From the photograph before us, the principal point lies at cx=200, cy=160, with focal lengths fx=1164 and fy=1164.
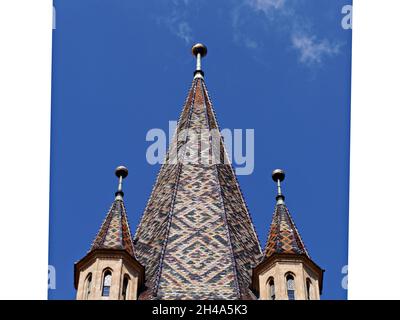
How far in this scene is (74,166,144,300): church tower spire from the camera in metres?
17.8

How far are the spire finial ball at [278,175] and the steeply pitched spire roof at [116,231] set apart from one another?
2894 mm

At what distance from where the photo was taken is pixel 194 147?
2381 centimetres

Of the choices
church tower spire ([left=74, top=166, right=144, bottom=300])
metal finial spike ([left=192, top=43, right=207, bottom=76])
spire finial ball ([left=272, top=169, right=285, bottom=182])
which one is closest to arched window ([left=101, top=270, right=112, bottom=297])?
church tower spire ([left=74, top=166, right=144, bottom=300])

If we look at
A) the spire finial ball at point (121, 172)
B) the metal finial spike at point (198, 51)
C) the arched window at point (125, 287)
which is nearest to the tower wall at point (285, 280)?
the arched window at point (125, 287)

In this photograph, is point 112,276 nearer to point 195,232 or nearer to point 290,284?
point 195,232

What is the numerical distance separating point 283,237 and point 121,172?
3.95m

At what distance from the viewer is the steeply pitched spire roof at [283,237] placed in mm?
18375

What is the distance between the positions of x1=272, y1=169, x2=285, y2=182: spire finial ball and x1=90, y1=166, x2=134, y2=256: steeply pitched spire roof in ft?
9.50

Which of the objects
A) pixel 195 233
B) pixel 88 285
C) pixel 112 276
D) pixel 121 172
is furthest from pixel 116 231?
pixel 121 172

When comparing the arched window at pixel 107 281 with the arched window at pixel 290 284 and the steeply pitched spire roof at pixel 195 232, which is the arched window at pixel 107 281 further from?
the arched window at pixel 290 284

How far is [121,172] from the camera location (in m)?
21.3
